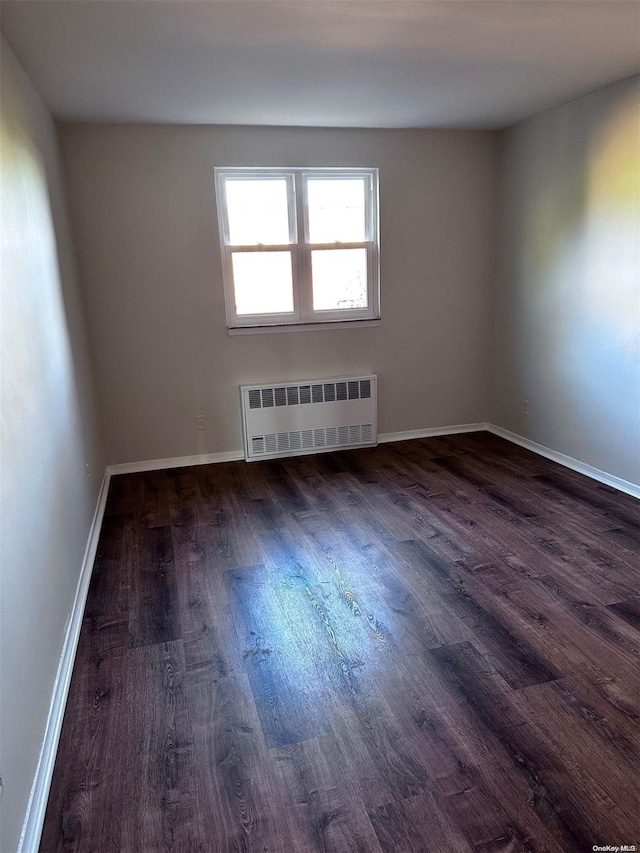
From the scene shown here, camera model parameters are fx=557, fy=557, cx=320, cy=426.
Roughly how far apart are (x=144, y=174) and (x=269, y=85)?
1321mm

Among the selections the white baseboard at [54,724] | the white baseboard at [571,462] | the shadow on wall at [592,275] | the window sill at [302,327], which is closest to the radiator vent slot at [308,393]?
the window sill at [302,327]

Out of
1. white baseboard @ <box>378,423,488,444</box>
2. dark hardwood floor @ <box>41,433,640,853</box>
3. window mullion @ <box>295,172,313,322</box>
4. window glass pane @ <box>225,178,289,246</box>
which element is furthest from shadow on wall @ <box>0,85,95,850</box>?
white baseboard @ <box>378,423,488,444</box>

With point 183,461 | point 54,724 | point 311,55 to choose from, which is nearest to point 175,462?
point 183,461

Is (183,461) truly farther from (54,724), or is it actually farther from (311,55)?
(311,55)

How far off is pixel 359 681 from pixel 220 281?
3.10 metres

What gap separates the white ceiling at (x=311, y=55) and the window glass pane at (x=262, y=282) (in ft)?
3.17

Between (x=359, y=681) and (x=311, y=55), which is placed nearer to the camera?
(x=359, y=681)

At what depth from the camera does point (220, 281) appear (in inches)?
166

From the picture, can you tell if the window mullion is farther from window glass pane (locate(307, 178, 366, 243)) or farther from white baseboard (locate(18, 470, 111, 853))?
white baseboard (locate(18, 470, 111, 853))

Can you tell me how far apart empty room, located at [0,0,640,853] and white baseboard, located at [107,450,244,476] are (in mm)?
40

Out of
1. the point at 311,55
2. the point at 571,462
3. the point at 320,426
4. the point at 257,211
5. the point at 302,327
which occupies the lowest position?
the point at 571,462

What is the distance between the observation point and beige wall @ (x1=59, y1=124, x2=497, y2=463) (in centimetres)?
393

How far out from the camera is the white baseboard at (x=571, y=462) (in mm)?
3611

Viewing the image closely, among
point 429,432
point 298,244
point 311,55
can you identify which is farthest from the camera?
point 429,432
